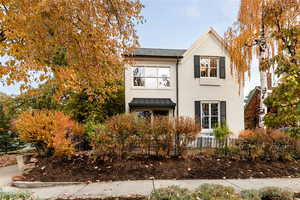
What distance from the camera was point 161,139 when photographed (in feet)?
20.1

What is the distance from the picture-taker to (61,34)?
4.82 meters

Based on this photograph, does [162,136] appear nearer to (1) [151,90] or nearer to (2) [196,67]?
(1) [151,90]

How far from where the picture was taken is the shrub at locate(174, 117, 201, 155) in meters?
6.08

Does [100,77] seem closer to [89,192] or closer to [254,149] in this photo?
[89,192]

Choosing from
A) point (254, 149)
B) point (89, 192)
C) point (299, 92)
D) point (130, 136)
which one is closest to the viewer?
point (299, 92)

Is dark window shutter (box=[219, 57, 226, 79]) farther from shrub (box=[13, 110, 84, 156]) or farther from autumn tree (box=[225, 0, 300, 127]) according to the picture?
shrub (box=[13, 110, 84, 156])

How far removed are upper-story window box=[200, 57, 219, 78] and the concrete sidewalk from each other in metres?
7.86

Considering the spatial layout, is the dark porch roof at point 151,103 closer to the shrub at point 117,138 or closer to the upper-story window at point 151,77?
the upper-story window at point 151,77

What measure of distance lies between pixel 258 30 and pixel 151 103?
726 centimetres

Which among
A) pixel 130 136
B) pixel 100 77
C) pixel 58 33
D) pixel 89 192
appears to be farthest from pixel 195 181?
pixel 58 33

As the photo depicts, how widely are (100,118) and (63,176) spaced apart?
638cm

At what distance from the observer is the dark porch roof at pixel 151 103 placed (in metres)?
10.4

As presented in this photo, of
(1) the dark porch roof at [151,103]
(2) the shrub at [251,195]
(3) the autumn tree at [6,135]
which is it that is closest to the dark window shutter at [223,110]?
(1) the dark porch roof at [151,103]

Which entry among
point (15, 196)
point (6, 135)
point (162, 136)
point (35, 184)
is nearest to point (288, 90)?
point (162, 136)
